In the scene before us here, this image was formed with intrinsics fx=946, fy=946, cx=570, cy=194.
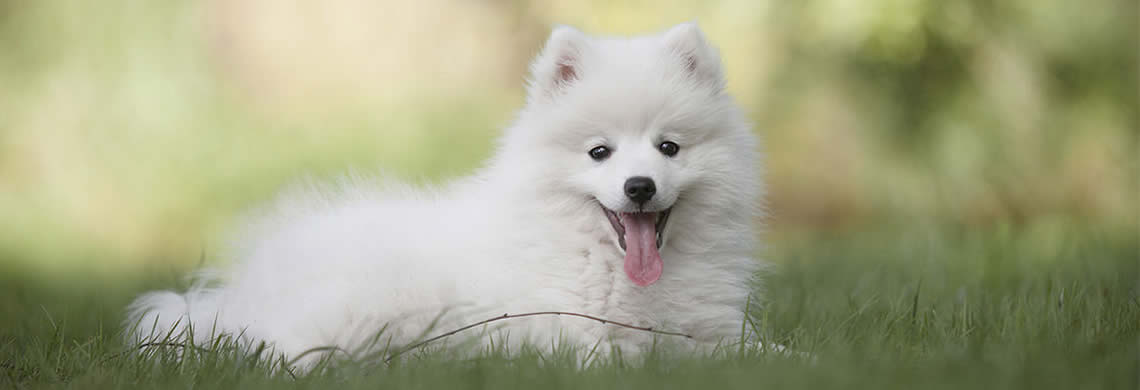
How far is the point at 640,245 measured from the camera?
275 cm

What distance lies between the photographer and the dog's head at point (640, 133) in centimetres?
271

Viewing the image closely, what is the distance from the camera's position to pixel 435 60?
24.4ft

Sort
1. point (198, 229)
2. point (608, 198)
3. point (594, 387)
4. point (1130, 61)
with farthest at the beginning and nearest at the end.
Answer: point (1130, 61) < point (198, 229) < point (608, 198) < point (594, 387)

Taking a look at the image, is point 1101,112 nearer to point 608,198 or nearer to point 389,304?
point 608,198

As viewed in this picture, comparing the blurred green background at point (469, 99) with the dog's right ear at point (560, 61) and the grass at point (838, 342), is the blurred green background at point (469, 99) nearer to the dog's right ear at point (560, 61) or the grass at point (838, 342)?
the grass at point (838, 342)

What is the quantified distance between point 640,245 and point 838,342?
638mm

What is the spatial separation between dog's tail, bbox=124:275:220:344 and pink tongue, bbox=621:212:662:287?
3.98ft

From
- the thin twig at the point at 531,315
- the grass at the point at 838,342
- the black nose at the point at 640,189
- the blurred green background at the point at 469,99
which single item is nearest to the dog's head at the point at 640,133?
the black nose at the point at 640,189

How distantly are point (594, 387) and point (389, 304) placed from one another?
2.42ft

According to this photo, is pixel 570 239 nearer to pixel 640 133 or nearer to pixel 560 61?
pixel 640 133

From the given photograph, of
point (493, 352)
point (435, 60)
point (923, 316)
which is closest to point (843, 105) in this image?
point (435, 60)

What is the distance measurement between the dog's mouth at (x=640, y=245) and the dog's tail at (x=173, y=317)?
121 cm

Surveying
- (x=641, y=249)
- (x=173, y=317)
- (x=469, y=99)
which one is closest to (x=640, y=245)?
(x=641, y=249)

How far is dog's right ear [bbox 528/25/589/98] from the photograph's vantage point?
9.59ft
